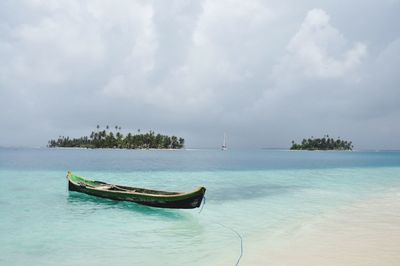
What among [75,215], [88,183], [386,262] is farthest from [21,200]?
[386,262]

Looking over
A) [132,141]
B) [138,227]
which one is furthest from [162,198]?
[132,141]

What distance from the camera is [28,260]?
8.48m

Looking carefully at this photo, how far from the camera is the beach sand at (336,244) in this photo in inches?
326

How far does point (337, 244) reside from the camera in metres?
9.67

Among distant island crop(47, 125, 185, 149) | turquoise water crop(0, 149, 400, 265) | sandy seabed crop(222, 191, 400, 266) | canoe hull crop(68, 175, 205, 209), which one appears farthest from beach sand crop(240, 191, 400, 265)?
distant island crop(47, 125, 185, 149)

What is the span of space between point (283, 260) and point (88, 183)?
636 inches

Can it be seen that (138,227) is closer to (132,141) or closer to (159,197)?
(159,197)

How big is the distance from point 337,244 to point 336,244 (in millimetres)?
29

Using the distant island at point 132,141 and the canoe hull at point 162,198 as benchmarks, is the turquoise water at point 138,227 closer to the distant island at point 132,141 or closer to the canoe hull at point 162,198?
the canoe hull at point 162,198

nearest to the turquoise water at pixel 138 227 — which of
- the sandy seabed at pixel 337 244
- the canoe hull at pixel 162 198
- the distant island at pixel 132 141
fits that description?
the canoe hull at pixel 162 198

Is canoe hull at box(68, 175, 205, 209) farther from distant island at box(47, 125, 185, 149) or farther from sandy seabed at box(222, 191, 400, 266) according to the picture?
distant island at box(47, 125, 185, 149)

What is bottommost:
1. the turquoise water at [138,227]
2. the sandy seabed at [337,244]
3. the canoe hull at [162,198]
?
the turquoise water at [138,227]

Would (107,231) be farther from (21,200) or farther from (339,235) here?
(21,200)

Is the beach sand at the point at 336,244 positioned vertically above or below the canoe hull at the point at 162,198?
below
